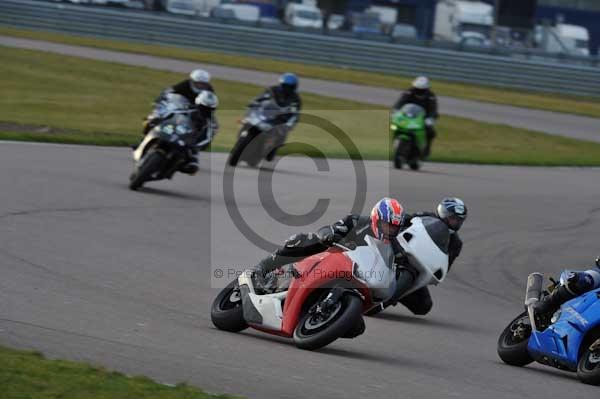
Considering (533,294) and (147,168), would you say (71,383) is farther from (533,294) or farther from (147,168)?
(147,168)

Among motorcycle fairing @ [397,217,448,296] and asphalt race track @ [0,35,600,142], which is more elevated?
motorcycle fairing @ [397,217,448,296]

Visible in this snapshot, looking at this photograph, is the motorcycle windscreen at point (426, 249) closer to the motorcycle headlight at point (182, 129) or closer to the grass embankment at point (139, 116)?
the motorcycle headlight at point (182, 129)

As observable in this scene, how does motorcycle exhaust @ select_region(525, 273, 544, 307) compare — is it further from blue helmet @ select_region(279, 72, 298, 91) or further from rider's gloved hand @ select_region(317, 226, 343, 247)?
blue helmet @ select_region(279, 72, 298, 91)

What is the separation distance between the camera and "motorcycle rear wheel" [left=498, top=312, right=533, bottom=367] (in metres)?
8.34

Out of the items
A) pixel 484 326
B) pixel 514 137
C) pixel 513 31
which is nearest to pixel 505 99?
pixel 514 137

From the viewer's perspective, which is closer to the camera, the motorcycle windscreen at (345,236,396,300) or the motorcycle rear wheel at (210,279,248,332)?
the motorcycle windscreen at (345,236,396,300)

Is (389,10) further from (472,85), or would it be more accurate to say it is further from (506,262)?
(506,262)

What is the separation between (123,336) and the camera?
753cm

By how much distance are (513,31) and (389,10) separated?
10293mm

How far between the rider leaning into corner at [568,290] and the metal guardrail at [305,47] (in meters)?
29.9

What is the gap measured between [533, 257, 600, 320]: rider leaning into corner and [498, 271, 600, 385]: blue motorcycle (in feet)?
0.13

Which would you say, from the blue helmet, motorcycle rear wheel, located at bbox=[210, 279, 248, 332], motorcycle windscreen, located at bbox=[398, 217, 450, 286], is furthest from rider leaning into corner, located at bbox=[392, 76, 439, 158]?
motorcycle rear wheel, located at bbox=[210, 279, 248, 332]

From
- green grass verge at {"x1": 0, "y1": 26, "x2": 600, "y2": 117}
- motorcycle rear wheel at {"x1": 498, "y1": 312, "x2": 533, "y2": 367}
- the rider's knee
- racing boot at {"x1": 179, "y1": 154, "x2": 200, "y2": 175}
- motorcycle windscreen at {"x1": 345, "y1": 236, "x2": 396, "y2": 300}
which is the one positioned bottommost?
green grass verge at {"x1": 0, "y1": 26, "x2": 600, "y2": 117}

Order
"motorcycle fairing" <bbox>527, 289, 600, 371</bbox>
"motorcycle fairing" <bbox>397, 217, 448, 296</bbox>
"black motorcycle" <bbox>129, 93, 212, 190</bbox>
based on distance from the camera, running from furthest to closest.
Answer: "black motorcycle" <bbox>129, 93, 212, 190</bbox> < "motorcycle fairing" <bbox>397, 217, 448, 296</bbox> < "motorcycle fairing" <bbox>527, 289, 600, 371</bbox>
